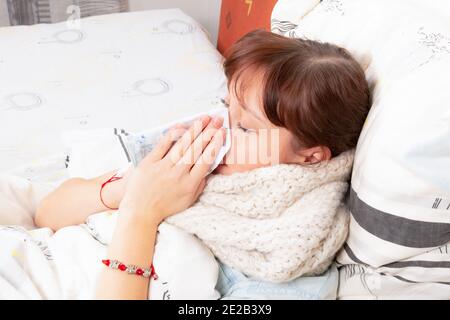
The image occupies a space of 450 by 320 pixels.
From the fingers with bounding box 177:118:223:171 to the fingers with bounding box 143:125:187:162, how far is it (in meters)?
0.04

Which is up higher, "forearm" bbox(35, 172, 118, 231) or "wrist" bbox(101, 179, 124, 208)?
"wrist" bbox(101, 179, 124, 208)

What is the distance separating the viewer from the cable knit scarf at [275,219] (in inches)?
32.9

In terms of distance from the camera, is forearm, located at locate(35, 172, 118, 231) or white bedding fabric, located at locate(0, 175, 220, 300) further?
forearm, located at locate(35, 172, 118, 231)

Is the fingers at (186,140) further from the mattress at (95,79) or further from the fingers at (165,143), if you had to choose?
the mattress at (95,79)

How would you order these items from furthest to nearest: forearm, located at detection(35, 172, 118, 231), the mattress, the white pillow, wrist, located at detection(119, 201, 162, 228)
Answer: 1. the mattress
2. forearm, located at detection(35, 172, 118, 231)
3. wrist, located at detection(119, 201, 162, 228)
4. the white pillow

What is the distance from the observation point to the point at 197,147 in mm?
913

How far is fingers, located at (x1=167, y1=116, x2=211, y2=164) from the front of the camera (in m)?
0.93

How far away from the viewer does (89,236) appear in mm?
947

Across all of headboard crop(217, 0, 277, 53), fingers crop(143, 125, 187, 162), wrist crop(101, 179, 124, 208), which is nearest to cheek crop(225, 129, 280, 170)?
fingers crop(143, 125, 187, 162)

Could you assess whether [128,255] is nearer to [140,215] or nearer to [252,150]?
[140,215]

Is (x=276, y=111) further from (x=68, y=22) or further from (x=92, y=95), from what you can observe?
(x=68, y=22)

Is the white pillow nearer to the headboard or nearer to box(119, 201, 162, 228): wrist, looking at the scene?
box(119, 201, 162, 228): wrist

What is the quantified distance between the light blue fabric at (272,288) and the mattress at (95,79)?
1.71 ft
